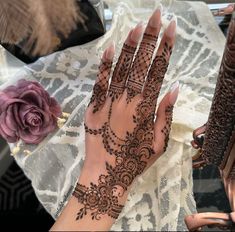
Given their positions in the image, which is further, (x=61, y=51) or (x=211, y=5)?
(x=211, y=5)

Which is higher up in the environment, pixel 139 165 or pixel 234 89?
pixel 234 89

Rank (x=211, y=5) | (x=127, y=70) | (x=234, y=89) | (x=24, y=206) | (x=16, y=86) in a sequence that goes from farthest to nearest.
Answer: (x=24, y=206) → (x=211, y=5) → (x=16, y=86) → (x=127, y=70) → (x=234, y=89)

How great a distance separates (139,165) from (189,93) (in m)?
0.21

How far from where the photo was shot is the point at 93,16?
86 cm

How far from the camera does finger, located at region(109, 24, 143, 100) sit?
715mm

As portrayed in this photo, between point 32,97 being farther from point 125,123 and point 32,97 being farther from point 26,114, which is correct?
point 125,123

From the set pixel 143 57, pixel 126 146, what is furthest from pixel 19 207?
pixel 143 57

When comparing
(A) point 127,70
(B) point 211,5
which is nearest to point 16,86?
(A) point 127,70

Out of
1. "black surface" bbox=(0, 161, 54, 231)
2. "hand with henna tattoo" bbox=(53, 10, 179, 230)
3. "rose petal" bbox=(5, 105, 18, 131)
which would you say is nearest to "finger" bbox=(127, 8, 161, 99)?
"hand with henna tattoo" bbox=(53, 10, 179, 230)

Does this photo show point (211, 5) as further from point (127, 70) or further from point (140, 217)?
point (140, 217)

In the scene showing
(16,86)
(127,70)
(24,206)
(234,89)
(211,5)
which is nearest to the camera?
(234,89)

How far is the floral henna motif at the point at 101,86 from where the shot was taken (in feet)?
2.42

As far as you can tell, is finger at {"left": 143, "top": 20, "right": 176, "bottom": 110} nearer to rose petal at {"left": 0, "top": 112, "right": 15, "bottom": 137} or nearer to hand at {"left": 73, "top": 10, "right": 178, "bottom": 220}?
hand at {"left": 73, "top": 10, "right": 178, "bottom": 220}

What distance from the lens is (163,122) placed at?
0.74 metres
